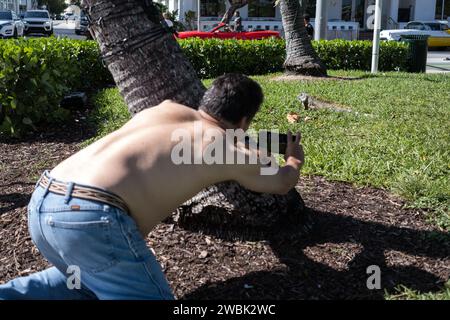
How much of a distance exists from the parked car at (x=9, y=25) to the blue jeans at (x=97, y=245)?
27572mm

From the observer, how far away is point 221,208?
3764 millimetres

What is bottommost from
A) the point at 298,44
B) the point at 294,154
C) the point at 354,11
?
the point at 294,154

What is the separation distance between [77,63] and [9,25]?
1993 centimetres

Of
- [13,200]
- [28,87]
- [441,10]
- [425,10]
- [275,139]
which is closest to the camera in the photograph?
[275,139]

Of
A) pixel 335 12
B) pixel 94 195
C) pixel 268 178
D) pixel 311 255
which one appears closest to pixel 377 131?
pixel 311 255

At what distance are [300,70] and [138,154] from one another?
10.1 meters

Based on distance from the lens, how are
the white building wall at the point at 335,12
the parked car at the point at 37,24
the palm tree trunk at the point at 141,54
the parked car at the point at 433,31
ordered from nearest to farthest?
the palm tree trunk at the point at 141,54, the parked car at the point at 433,31, the parked car at the point at 37,24, the white building wall at the point at 335,12

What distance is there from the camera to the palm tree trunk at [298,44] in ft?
39.9

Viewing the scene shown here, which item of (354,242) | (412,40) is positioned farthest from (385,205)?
(412,40)

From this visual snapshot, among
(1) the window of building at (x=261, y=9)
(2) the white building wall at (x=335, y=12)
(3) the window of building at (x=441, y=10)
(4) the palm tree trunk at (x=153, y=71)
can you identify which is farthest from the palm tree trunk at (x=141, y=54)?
(3) the window of building at (x=441, y=10)

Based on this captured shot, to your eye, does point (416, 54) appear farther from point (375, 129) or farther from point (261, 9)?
point (261, 9)

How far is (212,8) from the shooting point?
119 ft

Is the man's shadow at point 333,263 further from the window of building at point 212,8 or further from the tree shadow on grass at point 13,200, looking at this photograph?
the window of building at point 212,8

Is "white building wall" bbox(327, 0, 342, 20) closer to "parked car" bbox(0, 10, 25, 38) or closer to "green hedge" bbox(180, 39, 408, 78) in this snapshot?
"parked car" bbox(0, 10, 25, 38)
